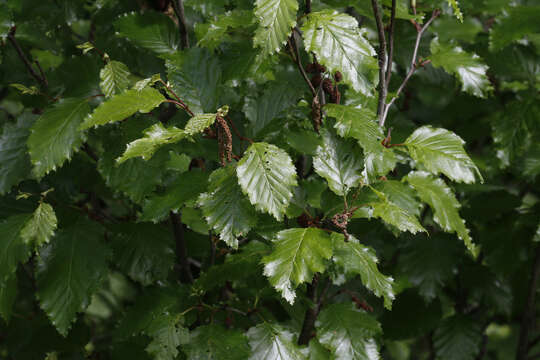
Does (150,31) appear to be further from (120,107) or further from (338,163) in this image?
(338,163)

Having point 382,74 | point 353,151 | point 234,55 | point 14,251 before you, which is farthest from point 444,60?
point 14,251

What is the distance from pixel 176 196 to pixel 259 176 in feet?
0.81

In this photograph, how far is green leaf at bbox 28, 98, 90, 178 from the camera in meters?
1.05

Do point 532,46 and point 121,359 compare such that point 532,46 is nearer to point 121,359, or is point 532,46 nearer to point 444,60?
point 444,60

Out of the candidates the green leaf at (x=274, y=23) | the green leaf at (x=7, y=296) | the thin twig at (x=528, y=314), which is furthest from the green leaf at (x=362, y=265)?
the thin twig at (x=528, y=314)

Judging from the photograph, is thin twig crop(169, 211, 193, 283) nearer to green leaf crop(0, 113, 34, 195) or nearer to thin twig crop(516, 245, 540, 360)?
green leaf crop(0, 113, 34, 195)

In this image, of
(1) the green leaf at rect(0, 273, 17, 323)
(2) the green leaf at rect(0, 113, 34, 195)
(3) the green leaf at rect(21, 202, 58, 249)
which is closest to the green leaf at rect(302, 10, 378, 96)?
(3) the green leaf at rect(21, 202, 58, 249)

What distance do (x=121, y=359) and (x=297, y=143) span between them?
79 centimetres

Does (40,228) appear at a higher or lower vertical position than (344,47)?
lower

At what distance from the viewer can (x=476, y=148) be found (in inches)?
87.8

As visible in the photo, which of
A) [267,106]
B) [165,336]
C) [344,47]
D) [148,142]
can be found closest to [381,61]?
[344,47]

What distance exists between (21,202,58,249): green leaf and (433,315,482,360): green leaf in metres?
1.21

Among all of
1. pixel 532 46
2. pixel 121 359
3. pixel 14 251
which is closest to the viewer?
pixel 14 251

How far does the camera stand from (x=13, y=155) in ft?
3.89
